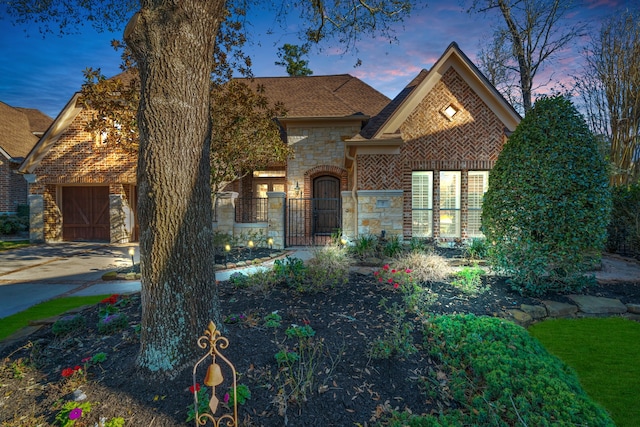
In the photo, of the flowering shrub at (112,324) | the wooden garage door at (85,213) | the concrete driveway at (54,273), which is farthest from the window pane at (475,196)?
the wooden garage door at (85,213)

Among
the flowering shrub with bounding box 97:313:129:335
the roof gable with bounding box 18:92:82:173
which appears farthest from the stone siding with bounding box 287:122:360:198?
the flowering shrub with bounding box 97:313:129:335

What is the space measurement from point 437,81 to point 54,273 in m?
12.6

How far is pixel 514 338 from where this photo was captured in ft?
10.4

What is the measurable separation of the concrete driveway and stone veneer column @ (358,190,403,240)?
6255 mm

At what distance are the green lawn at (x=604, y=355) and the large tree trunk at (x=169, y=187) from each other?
3652mm

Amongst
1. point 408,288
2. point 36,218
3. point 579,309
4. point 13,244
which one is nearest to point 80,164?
point 36,218

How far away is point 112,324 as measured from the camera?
11.2ft

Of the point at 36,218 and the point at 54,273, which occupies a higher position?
the point at 36,218

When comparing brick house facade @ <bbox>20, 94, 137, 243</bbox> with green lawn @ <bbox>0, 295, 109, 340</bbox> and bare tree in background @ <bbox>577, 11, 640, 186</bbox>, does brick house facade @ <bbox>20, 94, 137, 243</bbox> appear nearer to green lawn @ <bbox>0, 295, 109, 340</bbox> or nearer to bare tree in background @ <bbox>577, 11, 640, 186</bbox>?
green lawn @ <bbox>0, 295, 109, 340</bbox>

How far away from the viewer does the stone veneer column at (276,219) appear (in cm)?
1002

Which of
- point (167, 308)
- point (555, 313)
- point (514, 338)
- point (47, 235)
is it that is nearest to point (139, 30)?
point (167, 308)

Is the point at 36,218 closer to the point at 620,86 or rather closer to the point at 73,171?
the point at 73,171

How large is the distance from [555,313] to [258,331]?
4408mm

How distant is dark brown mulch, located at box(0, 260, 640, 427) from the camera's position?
217 centimetres
